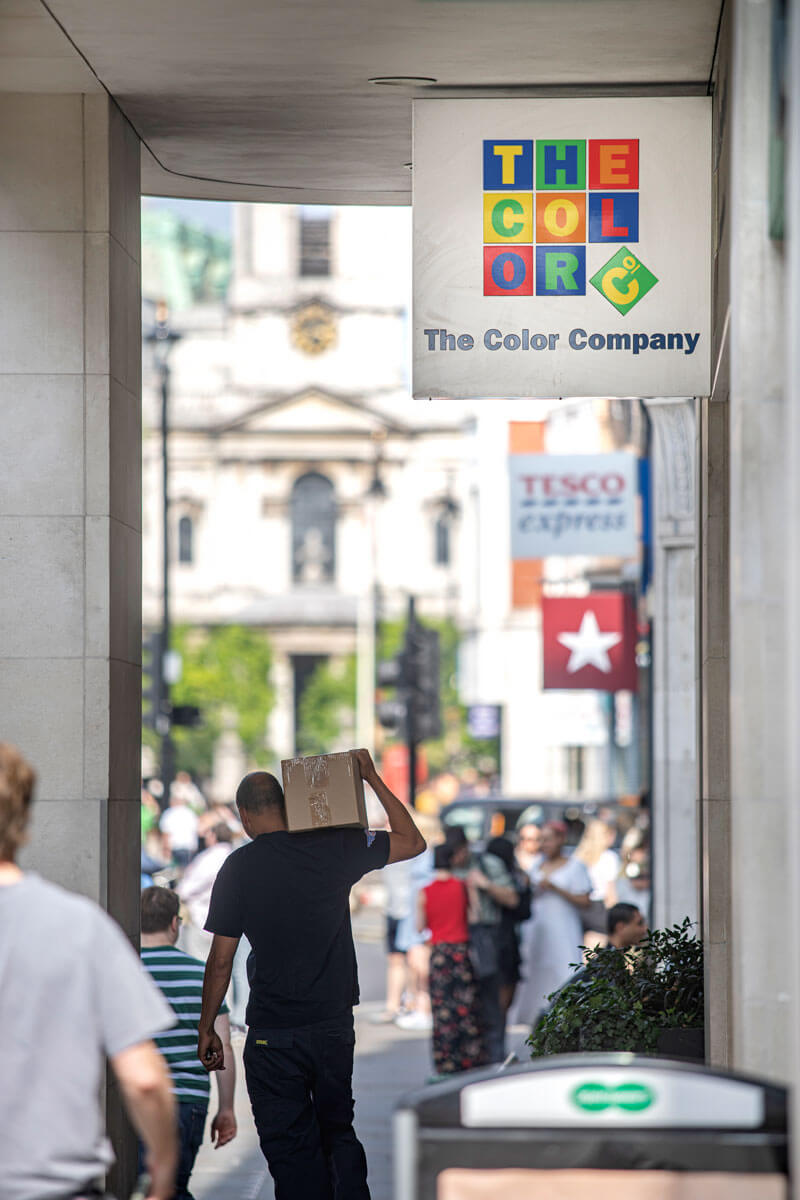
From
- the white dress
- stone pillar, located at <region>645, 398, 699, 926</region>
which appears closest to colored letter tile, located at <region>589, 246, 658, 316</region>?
stone pillar, located at <region>645, 398, 699, 926</region>

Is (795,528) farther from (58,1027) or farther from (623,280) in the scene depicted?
(623,280)

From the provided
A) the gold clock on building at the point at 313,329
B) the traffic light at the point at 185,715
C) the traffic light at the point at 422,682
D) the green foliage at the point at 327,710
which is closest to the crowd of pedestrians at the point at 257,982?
the traffic light at the point at 185,715

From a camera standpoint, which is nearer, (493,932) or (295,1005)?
(295,1005)

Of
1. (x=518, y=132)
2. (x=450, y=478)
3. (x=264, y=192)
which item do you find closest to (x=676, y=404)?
(x=264, y=192)

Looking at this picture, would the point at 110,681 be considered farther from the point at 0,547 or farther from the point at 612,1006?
the point at 612,1006

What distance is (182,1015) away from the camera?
303 inches

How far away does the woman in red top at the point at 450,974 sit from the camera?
13.5m

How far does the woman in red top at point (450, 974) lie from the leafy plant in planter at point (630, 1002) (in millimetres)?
5133

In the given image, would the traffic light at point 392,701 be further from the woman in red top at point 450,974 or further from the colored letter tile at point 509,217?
the colored letter tile at point 509,217

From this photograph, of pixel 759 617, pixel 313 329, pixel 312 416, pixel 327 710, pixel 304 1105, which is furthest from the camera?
pixel 313 329

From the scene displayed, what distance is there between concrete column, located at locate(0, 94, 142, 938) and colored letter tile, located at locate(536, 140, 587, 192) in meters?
1.82

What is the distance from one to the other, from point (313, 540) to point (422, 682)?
210 ft

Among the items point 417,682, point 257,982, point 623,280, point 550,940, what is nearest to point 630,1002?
point 257,982

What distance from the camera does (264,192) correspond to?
33.4 ft
